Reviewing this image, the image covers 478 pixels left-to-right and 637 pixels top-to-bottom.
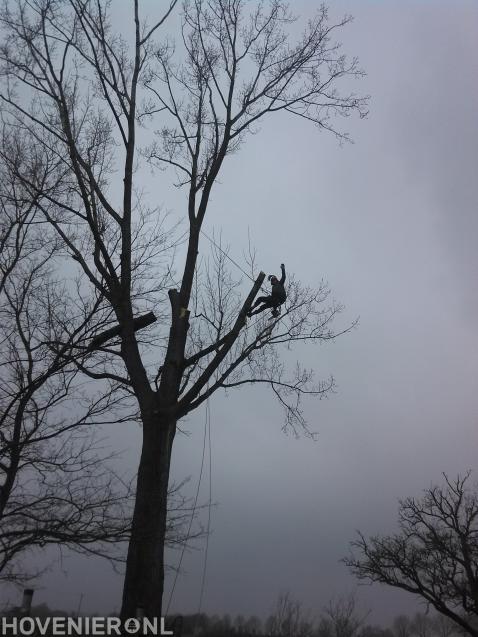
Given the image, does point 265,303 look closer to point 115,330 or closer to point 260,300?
point 260,300

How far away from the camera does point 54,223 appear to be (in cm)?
762

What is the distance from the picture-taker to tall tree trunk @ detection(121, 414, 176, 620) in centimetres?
555

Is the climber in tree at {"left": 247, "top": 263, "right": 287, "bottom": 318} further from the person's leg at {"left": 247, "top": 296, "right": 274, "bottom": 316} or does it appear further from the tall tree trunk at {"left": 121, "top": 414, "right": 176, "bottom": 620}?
the tall tree trunk at {"left": 121, "top": 414, "right": 176, "bottom": 620}

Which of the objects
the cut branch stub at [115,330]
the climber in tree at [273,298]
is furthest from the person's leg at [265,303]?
the cut branch stub at [115,330]

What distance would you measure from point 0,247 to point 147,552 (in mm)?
4792

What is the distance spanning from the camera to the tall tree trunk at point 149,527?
5.55m

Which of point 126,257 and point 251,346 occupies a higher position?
point 126,257

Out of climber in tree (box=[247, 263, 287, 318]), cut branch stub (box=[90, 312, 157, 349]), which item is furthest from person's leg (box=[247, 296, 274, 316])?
cut branch stub (box=[90, 312, 157, 349])

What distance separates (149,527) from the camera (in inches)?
226

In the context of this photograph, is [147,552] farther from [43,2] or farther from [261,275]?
[43,2]

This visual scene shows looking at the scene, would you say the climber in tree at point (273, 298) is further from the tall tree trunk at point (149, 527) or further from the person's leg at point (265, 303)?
the tall tree trunk at point (149, 527)

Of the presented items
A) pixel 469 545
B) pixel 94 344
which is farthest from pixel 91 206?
pixel 469 545

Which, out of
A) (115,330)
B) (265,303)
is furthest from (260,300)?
(115,330)

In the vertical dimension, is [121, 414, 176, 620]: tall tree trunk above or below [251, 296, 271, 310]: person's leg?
below
